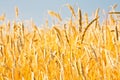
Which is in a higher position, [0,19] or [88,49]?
[0,19]

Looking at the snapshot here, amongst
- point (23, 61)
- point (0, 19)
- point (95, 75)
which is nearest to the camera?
point (95, 75)

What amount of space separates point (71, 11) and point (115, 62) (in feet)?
2.58

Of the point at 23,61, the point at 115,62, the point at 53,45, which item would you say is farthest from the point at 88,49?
the point at 53,45

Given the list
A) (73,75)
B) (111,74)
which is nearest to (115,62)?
(111,74)

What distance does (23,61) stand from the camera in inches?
76.8

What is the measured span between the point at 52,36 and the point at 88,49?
157 cm

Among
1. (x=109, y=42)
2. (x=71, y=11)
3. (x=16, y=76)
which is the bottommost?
(x=16, y=76)

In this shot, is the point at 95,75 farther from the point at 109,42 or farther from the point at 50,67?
the point at 109,42

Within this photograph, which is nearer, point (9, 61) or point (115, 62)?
point (115, 62)

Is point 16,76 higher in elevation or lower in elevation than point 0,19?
lower

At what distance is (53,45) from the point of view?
2.36 meters

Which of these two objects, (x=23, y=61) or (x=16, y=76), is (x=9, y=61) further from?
(x=16, y=76)

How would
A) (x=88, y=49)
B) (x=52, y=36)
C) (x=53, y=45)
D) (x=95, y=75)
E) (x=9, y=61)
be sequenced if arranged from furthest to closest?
(x=52, y=36) < (x=53, y=45) < (x=9, y=61) < (x=95, y=75) < (x=88, y=49)

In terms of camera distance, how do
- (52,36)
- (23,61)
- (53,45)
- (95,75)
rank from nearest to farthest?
(95,75) → (23,61) → (53,45) → (52,36)
